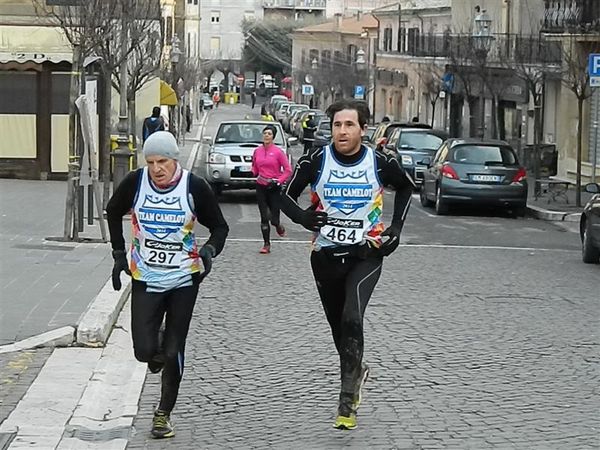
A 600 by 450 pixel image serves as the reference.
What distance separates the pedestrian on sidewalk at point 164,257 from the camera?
7262mm

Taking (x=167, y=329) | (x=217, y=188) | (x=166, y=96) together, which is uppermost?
(x=166, y=96)

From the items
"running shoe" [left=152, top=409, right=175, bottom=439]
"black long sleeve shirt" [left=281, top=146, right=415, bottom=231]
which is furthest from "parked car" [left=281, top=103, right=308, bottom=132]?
"running shoe" [left=152, top=409, right=175, bottom=439]

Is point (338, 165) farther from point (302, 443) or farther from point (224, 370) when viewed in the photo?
point (224, 370)

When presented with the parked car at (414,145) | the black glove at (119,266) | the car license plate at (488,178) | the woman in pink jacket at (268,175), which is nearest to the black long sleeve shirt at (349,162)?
the black glove at (119,266)

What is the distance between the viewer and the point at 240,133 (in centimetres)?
2844

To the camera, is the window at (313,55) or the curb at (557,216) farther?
the window at (313,55)

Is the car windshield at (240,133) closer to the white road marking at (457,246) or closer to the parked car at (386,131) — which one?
the parked car at (386,131)

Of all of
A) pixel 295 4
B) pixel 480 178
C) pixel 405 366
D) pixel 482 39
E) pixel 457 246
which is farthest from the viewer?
pixel 295 4

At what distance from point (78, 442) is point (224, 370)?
2.18 m

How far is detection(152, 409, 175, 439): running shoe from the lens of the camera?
283 inches

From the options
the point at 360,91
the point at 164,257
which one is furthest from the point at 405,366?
the point at 360,91

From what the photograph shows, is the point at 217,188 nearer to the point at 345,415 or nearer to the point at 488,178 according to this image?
the point at 488,178

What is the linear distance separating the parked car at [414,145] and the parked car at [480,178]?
662 cm

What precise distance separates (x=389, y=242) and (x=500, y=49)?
34.8 meters
